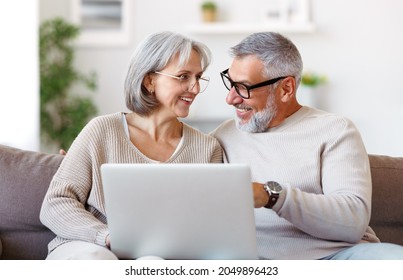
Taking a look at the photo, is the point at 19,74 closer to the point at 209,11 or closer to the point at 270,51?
the point at 209,11

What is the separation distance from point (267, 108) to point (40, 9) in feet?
13.9

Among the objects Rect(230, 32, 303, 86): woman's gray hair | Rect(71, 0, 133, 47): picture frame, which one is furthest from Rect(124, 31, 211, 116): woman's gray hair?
Rect(71, 0, 133, 47): picture frame

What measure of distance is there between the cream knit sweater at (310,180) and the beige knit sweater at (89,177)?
0.22 metres

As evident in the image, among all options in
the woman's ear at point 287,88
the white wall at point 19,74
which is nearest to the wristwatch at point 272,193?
the woman's ear at point 287,88

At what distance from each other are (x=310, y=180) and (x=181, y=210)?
0.63 m

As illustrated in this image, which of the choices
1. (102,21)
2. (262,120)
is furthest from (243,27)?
(262,120)

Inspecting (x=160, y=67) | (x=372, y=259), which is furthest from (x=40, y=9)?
(x=372, y=259)

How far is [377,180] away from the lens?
2.44m

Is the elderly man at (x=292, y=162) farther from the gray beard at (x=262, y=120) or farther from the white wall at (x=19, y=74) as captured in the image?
the white wall at (x=19, y=74)

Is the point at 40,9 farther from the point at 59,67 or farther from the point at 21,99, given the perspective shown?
the point at 21,99

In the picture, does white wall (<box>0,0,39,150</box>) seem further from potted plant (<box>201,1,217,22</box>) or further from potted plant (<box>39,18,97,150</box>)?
potted plant (<box>201,1,217,22</box>)

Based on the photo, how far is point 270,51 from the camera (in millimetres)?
2424

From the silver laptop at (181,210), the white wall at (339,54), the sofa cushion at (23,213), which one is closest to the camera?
the silver laptop at (181,210)

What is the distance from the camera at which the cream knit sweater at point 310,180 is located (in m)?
2.02
